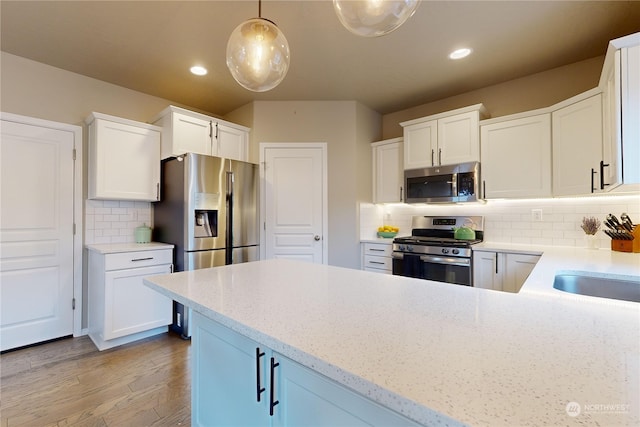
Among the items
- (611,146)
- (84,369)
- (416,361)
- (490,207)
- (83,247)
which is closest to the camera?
(416,361)

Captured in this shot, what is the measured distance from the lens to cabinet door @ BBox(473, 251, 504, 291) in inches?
108

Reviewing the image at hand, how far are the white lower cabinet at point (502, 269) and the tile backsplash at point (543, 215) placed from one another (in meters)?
0.57

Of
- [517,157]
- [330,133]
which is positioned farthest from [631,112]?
[330,133]

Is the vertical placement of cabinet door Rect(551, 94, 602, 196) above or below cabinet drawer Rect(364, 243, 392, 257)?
above

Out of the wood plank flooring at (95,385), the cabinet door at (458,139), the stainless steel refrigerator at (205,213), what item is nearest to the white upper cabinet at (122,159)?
the stainless steel refrigerator at (205,213)

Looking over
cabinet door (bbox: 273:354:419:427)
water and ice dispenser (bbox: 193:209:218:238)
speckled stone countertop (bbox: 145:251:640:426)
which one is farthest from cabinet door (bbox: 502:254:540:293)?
water and ice dispenser (bbox: 193:209:218:238)

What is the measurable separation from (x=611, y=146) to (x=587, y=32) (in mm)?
1133

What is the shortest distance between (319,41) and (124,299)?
2.87 metres

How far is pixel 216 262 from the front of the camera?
9.93 feet

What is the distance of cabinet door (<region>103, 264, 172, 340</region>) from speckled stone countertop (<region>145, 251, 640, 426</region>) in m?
1.83

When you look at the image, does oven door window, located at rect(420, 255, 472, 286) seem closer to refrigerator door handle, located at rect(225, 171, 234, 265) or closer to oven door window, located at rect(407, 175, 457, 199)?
oven door window, located at rect(407, 175, 457, 199)

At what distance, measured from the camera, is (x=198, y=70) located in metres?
2.91

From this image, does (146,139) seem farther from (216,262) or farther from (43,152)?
(216,262)

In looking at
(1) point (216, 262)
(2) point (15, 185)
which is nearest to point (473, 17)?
(1) point (216, 262)
